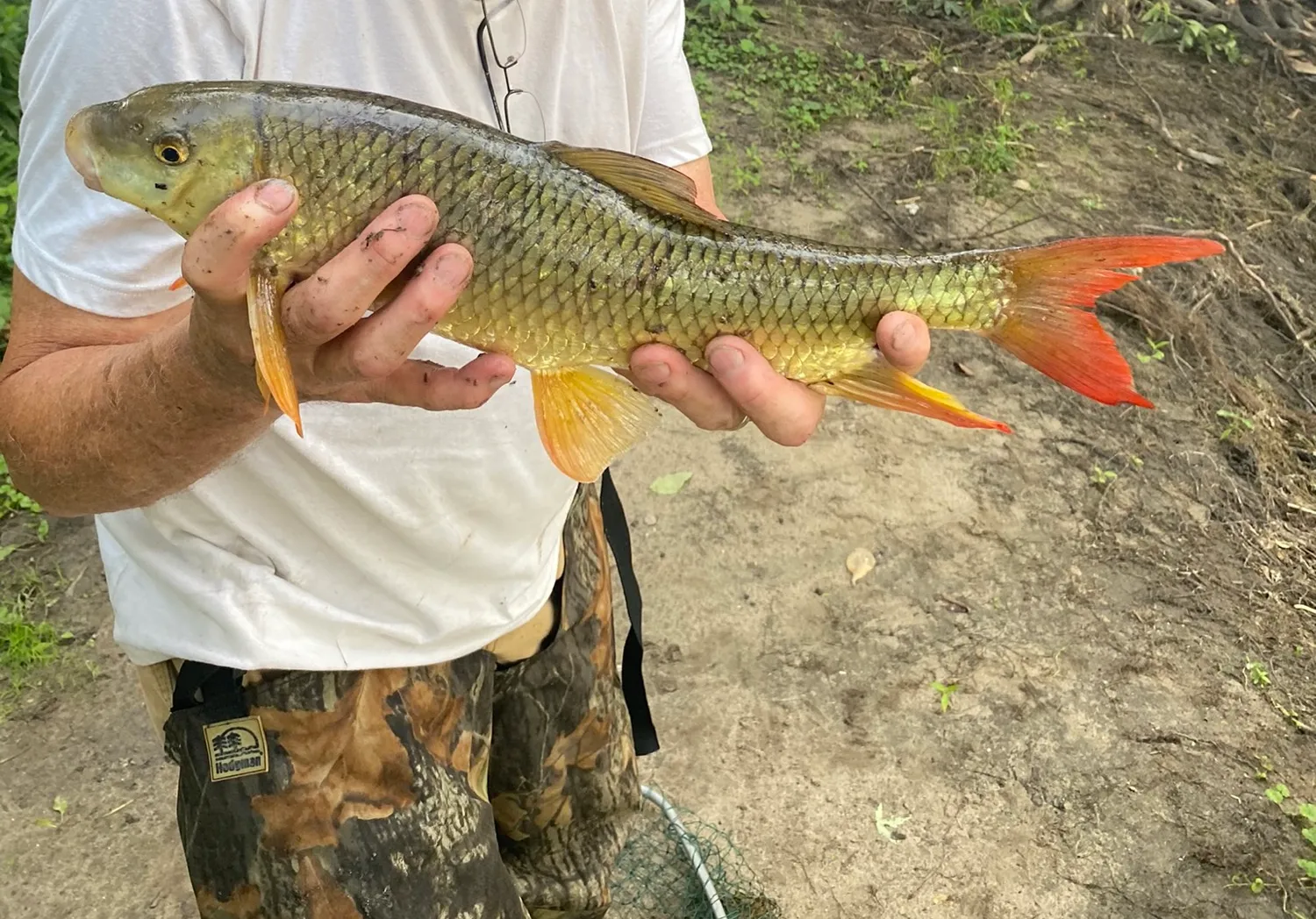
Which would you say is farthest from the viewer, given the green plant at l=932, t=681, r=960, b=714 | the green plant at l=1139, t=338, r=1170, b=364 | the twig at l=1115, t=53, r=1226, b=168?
the twig at l=1115, t=53, r=1226, b=168

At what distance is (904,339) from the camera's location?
5.16 feet

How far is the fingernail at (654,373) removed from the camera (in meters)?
1.55

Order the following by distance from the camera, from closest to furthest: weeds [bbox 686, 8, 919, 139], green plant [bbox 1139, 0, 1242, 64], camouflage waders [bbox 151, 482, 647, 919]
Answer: camouflage waders [bbox 151, 482, 647, 919], weeds [bbox 686, 8, 919, 139], green plant [bbox 1139, 0, 1242, 64]

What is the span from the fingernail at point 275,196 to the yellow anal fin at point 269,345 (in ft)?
0.38

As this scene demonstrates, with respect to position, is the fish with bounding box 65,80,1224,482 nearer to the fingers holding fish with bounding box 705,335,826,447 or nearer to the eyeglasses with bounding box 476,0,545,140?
the fingers holding fish with bounding box 705,335,826,447

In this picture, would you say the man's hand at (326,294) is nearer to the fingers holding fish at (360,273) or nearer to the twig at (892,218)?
the fingers holding fish at (360,273)

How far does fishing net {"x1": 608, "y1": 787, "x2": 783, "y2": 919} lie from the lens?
2.75 metres

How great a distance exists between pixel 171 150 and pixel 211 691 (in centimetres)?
92

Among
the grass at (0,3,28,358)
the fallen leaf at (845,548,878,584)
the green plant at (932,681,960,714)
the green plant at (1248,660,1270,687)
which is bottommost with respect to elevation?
the green plant at (932,681,960,714)

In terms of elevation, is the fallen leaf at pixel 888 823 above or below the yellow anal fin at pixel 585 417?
below

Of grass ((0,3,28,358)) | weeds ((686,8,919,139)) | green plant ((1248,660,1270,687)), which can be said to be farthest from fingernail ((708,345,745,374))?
weeds ((686,8,919,139))

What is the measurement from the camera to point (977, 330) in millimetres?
1678

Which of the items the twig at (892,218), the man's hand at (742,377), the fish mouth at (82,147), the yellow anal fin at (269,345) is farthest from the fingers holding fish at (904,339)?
the twig at (892,218)

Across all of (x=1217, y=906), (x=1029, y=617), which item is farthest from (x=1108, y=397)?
(x=1029, y=617)
